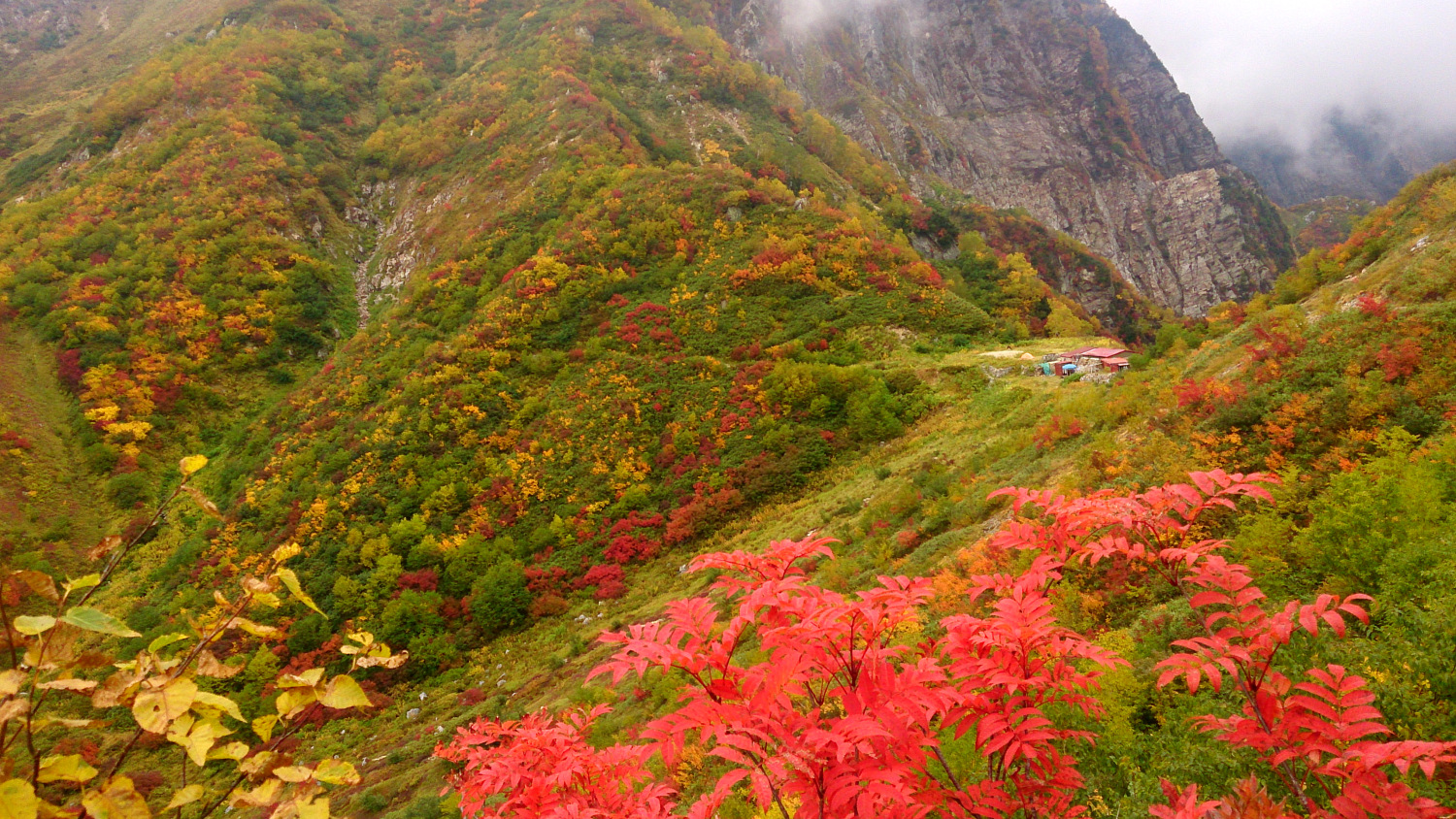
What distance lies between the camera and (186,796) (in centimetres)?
138

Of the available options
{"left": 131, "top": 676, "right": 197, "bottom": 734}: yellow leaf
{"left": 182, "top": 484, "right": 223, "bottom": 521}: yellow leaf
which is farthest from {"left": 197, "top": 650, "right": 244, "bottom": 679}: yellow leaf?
{"left": 182, "top": 484, "right": 223, "bottom": 521}: yellow leaf

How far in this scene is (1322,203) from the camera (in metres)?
116

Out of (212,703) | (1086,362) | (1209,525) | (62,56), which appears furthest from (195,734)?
(62,56)

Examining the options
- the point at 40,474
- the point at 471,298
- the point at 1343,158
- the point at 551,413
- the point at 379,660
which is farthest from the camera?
the point at 1343,158

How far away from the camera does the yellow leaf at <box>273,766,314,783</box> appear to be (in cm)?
146

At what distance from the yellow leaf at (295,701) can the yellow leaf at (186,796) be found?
8.5 inches

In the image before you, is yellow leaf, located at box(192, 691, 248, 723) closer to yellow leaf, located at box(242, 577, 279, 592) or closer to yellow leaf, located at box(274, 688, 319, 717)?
yellow leaf, located at box(274, 688, 319, 717)

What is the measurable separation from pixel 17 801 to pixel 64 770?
177 mm

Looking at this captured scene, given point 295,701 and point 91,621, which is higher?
point 91,621

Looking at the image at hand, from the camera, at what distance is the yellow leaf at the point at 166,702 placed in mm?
1288

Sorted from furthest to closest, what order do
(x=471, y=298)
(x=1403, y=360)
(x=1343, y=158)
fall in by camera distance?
(x=1343, y=158), (x=471, y=298), (x=1403, y=360)

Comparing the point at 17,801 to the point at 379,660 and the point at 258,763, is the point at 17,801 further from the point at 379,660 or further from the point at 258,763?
the point at 379,660

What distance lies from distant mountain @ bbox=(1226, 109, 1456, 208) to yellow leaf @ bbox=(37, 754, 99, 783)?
187714 mm

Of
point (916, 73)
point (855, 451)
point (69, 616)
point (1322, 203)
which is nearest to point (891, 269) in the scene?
point (855, 451)
